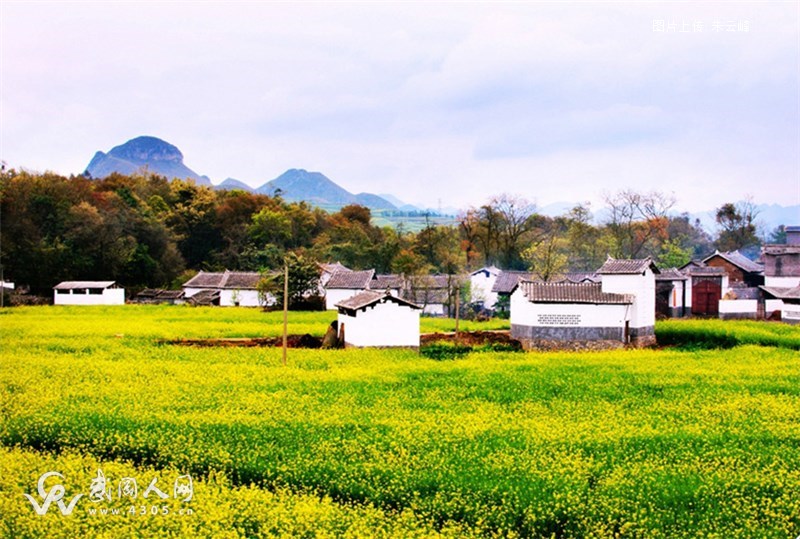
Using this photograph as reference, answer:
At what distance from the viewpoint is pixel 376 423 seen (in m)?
16.9

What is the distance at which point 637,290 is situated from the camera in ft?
110

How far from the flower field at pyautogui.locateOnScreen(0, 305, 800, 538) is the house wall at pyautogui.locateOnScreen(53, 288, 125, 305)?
29.8 metres

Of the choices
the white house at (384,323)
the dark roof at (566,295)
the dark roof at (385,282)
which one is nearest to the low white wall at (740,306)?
the dark roof at (566,295)

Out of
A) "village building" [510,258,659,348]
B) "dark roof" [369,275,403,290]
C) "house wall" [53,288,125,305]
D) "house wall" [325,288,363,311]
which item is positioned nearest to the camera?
"village building" [510,258,659,348]

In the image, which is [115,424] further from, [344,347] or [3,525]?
[344,347]

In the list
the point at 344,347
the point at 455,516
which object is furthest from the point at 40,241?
the point at 455,516

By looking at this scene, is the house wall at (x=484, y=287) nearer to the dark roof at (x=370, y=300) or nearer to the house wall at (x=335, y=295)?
the house wall at (x=335, y=295)

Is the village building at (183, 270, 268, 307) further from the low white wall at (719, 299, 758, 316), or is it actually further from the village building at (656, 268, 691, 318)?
the low white wall at (719, 299, 758, 316)

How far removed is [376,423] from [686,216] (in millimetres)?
123716

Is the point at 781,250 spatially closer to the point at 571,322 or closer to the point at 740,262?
the point at 740,262

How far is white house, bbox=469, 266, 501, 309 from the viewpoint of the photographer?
203 ft

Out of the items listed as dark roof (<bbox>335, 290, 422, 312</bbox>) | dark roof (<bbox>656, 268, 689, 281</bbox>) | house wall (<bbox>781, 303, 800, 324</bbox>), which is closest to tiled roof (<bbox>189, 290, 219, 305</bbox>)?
dark roof (<bbox>335, 290, 422, 312</bbox>)

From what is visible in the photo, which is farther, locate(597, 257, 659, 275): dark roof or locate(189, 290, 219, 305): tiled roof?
locate(189, 290, 219, 305): tiled roof

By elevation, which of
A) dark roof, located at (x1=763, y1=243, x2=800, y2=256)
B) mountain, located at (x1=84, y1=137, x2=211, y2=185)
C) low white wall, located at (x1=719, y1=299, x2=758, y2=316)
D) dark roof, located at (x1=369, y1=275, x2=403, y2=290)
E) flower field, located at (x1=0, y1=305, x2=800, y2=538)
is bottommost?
flower field, located at (x1=0, y1=305, x2=800, y2=538)
